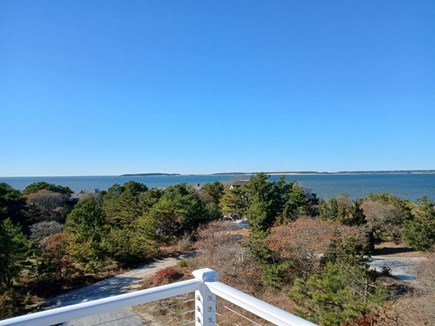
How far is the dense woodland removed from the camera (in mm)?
8375

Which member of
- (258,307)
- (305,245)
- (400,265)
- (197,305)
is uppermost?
(258,307)

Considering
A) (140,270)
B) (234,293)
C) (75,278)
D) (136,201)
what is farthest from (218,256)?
(136,201)

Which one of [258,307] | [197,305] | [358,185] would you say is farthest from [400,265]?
[358,185]

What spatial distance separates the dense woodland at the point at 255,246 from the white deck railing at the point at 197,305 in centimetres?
394

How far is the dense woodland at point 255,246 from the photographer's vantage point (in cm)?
838

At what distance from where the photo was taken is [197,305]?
1780 mm

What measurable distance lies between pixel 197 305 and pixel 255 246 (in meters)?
11.0

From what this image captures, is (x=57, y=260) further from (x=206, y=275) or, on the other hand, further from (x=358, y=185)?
(x=358, y=185)

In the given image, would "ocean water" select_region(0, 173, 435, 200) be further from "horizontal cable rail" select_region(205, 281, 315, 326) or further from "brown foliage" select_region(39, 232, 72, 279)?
"horizontal cable rail" select_region(205, 281, 315, 326)

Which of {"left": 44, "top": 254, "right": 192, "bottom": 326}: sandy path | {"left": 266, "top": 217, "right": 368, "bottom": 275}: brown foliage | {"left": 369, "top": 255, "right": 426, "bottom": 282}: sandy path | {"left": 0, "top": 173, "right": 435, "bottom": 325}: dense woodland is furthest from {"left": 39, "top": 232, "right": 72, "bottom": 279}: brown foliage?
{"left": 369, "top": 255, "right": 426, "bottom": 282}: sandy path

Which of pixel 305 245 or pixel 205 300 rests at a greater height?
pixel 205 300

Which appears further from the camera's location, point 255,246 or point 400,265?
point 400,265

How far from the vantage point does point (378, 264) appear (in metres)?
16.3

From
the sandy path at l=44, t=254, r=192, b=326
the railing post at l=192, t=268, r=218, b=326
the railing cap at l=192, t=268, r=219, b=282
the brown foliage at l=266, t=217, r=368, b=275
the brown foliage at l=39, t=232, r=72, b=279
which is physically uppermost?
the railing cap at l=192, t=268, r=219, b=282
